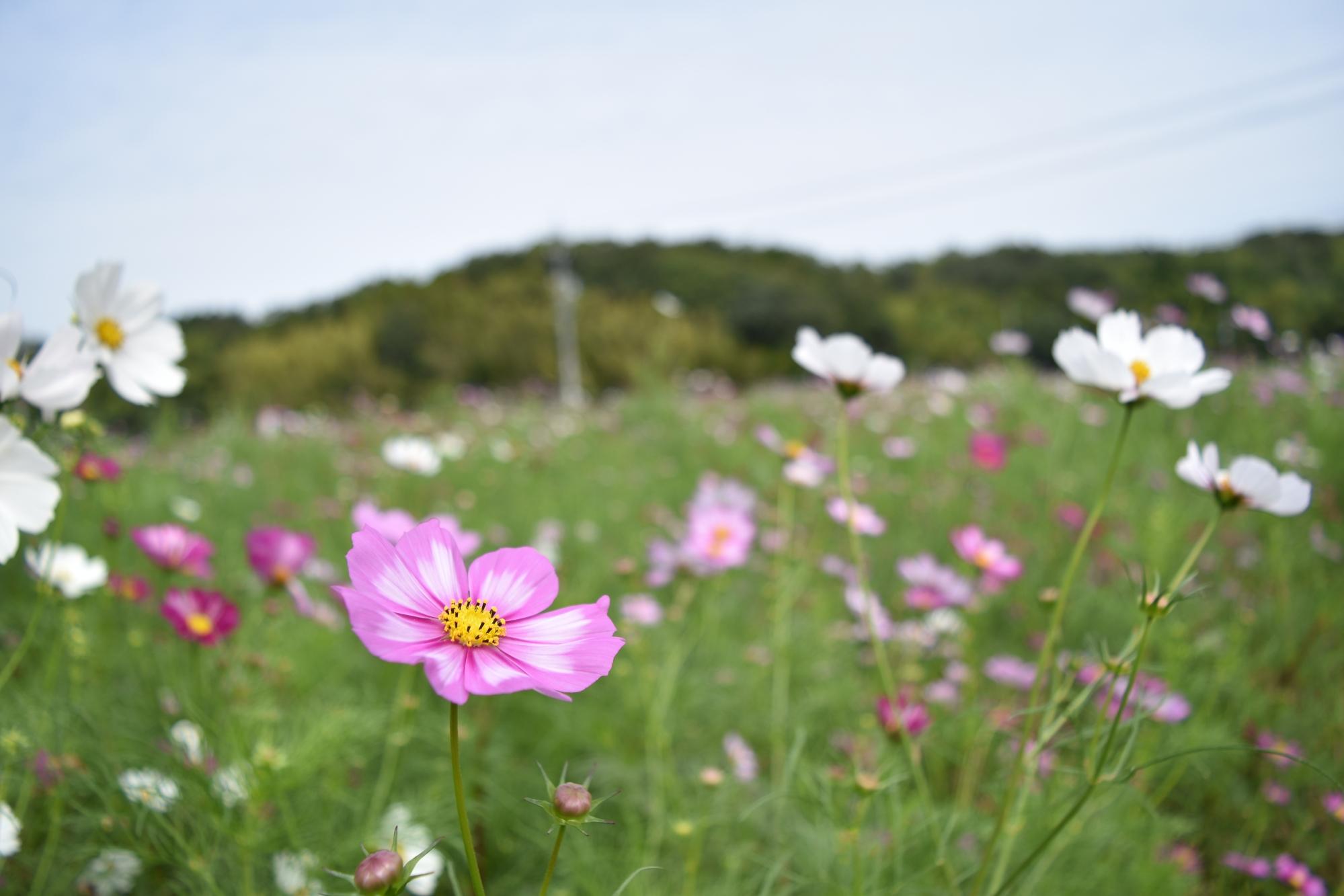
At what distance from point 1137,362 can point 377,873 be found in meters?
0.72

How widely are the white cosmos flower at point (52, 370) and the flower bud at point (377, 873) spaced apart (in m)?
0.41

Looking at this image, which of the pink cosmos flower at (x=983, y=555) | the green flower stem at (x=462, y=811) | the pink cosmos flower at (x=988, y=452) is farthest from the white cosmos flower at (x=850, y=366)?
the pink cosmos flower at (x=988, y=452)

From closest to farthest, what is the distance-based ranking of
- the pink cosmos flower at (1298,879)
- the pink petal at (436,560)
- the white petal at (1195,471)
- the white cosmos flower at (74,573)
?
the pink petal at (436,560) → the white petal at (1195,471) → the white cosmos flower at (74,573) → the pink cosmos flower at (1298,879)

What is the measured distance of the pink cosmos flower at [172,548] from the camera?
955mm

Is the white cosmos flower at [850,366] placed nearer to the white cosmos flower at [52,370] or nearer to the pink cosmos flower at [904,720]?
the pink cosmos flower at [904,720]

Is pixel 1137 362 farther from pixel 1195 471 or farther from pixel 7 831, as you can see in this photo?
pixel 7 831

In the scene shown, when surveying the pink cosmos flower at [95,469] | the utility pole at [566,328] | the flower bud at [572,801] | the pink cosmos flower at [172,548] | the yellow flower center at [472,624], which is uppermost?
the yellow flower center at [472,624]

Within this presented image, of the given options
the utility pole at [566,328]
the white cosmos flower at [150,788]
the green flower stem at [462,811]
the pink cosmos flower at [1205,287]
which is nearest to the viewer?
the green flower stem at [462,811]

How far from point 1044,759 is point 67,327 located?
1167 mm

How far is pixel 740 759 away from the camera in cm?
122

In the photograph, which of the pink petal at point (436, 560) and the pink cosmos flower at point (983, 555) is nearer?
the pink petal at point (436, 560)

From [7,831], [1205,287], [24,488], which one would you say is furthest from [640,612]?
[1205,287]

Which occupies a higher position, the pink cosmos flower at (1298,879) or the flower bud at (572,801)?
the flower bud at (572,801)

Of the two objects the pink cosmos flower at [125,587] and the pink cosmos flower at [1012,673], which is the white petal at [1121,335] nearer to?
the pink cosmos flower at [1012,673]
